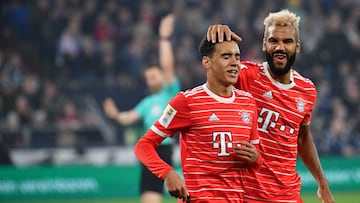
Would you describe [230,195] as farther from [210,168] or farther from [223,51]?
[223,51]

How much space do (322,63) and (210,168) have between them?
51.2ft

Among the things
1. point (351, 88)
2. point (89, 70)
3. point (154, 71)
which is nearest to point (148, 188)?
point (154, 71)

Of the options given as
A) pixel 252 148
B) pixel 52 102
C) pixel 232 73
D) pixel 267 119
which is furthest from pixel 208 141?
pixel 52 102

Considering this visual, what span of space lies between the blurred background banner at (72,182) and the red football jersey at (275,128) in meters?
9.64

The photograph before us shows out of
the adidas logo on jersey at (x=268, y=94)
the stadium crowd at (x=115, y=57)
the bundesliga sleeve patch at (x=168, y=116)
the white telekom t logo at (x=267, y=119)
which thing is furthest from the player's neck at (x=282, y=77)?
the stadium crowd at (x=115, y=57)

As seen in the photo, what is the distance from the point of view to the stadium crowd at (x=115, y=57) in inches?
690

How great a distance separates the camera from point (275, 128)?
651cm

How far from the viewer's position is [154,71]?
10727 mm

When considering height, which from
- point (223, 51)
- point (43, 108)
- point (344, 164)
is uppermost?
point (223, 51)

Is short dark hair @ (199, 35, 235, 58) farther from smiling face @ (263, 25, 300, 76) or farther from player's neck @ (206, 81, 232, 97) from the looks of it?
smiling face @ (263, 25, 300, 76)

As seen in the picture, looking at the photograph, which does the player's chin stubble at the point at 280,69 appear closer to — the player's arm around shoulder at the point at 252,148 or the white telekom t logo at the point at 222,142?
the player's arm around shoulder at the point at 252,148

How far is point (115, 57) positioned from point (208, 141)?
14247 millimetres

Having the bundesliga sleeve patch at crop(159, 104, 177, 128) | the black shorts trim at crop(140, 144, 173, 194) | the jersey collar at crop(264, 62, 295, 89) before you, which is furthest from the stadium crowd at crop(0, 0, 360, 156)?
the bundesliga sleeve patch at crop(159, 104, 177, 128)

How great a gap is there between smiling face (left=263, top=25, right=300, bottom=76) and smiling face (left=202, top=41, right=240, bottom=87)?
53 cm
